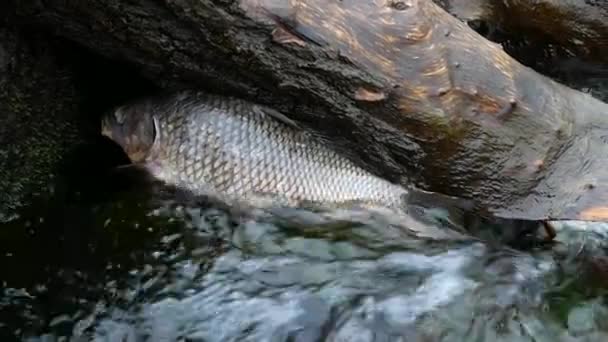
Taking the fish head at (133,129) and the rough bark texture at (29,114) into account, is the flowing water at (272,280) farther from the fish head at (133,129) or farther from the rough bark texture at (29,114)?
the fish head at (133,129)

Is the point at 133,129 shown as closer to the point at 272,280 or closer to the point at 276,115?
the point at 276,115

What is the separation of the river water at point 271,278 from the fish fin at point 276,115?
37 cm

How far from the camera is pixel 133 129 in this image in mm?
3537

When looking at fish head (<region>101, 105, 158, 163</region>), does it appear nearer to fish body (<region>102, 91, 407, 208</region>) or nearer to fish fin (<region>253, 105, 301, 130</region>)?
fish body (<region>102, 91, 407, 208</region>)

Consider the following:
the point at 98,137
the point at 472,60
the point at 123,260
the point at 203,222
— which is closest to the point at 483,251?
the point at 472,60

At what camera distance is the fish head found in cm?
354

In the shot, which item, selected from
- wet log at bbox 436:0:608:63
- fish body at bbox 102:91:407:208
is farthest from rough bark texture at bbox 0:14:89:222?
wet log at bbox 436:0:608:63

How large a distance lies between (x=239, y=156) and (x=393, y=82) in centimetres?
82

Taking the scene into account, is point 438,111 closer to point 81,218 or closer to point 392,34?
point 392,34

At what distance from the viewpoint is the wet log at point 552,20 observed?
3.89 metres

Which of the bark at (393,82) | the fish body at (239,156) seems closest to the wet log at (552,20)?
the bark at (393,82)

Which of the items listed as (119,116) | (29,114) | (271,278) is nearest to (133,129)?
(119,116)

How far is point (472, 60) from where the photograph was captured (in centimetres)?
305

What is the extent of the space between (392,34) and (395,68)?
0.12 m
